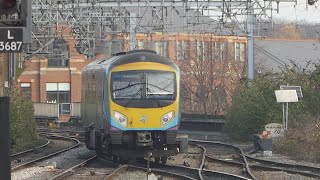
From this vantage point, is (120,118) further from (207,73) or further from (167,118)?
(207,73)

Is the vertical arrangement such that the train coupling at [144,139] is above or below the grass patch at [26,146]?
above

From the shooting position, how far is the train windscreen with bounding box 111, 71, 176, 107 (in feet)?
63.9

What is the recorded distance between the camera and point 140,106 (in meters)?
19.4

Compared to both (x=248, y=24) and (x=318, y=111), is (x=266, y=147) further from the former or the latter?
(x=248, y=24)

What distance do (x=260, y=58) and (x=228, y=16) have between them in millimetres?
44274

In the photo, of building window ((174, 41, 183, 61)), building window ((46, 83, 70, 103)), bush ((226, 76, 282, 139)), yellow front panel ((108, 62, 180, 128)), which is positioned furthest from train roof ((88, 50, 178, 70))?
building window ((46, 83, 70, 103))

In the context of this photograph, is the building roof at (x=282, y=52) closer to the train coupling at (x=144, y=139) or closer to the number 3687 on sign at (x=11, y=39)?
the train coupling at (x=144, y=139)

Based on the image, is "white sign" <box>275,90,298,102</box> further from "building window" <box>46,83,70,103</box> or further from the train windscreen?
"building window" <box>46,83,70,103</box>

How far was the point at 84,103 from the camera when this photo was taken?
25.2 metres

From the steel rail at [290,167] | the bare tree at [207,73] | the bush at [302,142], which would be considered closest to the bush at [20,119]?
the bush at [302,142]

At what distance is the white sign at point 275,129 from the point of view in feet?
84.6

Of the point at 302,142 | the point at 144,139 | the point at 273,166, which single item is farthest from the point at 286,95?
the point at 144,139

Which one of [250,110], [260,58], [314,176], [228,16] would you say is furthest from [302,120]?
[260,58]

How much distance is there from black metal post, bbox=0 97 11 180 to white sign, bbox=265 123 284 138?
17917 millimetres
